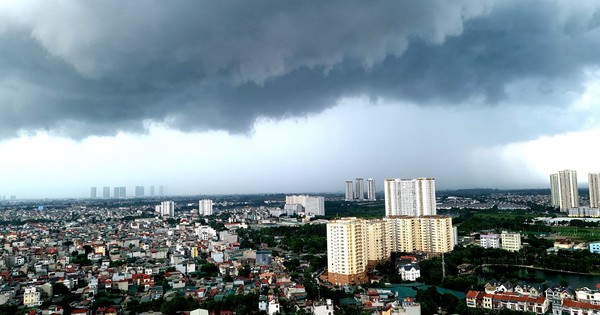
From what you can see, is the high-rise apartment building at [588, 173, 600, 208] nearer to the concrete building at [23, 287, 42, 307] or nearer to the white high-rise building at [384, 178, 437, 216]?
the white high-rise building at [384, 178, 437, 216]

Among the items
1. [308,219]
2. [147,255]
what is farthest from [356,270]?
[308,219]

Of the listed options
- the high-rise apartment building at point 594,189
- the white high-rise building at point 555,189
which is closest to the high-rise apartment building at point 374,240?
the high-rise apartment building at point 594,189

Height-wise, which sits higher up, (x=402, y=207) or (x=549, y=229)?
(x=402, y=207)

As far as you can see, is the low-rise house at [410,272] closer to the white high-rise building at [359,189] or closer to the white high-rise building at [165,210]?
the white high-rise building at [165,210]

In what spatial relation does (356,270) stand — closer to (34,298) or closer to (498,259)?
(498,259)

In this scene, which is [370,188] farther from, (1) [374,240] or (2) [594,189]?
(1) [374,240]
